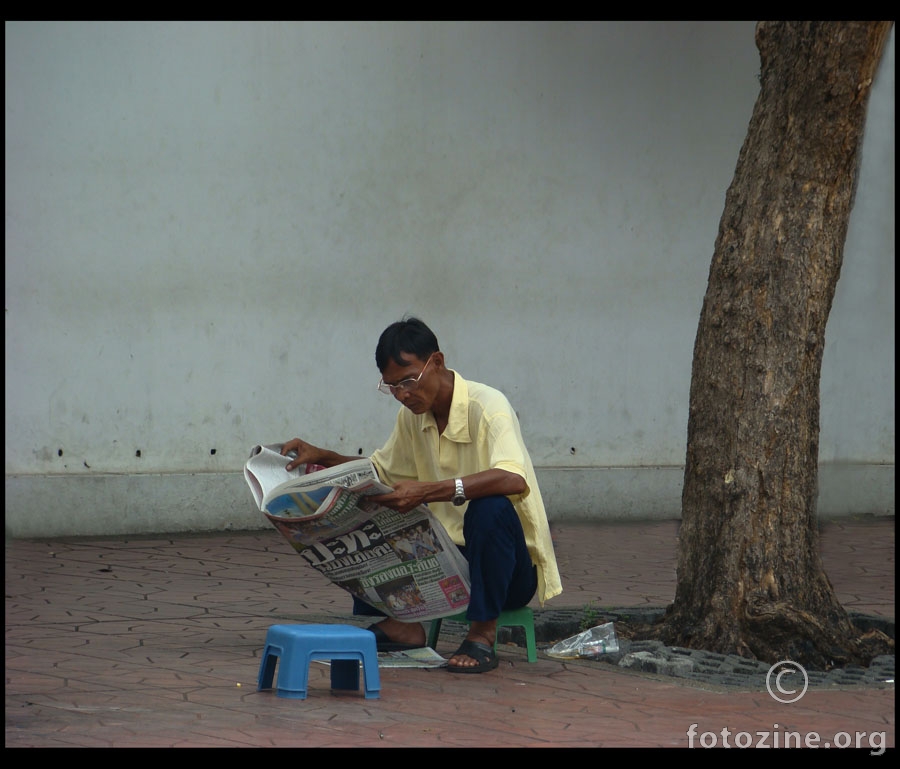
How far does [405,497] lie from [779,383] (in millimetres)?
1706

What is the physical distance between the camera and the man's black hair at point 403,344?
485 cm

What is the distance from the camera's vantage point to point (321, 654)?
442 cm

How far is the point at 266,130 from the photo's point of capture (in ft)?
26.8

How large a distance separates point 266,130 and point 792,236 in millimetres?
3794

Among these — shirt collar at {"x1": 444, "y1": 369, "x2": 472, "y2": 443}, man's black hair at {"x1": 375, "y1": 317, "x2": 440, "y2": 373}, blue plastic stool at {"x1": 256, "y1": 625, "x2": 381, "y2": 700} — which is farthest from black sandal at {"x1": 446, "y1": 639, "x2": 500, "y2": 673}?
man's black hair at {"x1": 375, "y1": 317, "x2": 440, "y2": 373}

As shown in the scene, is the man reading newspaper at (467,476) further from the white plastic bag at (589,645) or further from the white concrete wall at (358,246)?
the white concrete wall at (358,246)

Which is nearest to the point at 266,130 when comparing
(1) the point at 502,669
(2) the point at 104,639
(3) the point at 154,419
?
(3) the point at 154,419

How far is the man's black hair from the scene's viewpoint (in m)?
4.85

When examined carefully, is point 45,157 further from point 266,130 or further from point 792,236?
point 792,236

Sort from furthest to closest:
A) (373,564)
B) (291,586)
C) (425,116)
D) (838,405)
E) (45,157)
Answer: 1. (838,405)
2. (425,116)
3. (45,157)
4. (291,586)
5. (373,564)

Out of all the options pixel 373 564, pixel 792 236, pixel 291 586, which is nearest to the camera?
pixel 373 564

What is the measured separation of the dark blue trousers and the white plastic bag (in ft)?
1.88

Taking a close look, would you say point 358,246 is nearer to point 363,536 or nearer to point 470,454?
point 470,454

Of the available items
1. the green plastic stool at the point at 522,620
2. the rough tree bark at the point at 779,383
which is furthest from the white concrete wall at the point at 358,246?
the green plastic stool at the point at 522,620
